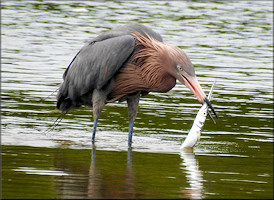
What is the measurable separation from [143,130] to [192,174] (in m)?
3.13

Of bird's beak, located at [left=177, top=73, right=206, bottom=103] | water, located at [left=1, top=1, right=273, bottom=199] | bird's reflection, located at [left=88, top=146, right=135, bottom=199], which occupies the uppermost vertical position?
bird's beak, located at [left=177, top=73, right=206, bottom=103]

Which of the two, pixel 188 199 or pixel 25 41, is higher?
pixel 188 199

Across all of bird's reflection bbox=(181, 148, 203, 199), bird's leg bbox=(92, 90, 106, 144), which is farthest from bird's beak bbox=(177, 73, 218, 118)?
bird's leg bbox=(92, 90, 106, 144)

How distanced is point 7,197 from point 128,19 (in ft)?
64.5

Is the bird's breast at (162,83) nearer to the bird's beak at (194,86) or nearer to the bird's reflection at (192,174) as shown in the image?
the bird's beak at (194,86)

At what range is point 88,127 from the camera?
12.6 m

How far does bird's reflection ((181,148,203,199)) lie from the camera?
27.7 feet

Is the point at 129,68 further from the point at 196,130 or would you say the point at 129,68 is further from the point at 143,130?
the point at 143,130

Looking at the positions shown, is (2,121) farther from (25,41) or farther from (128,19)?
(128,19)

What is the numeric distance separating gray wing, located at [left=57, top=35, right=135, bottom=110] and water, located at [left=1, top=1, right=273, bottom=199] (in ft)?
2.12

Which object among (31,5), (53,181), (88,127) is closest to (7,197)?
(53,181)

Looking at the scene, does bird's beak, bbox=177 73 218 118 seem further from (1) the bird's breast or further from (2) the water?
(2) the water

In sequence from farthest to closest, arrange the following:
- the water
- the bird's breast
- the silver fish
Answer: the bird's breast < the silver fish < the water

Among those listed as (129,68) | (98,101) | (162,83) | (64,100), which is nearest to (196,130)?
(162,83)
